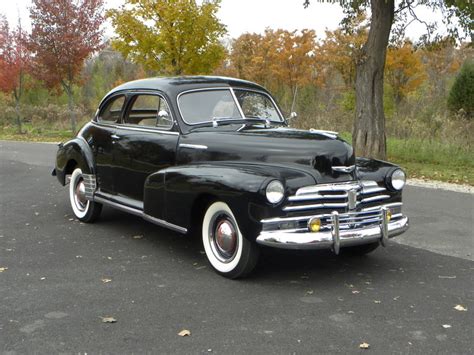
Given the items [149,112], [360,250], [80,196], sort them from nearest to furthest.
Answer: [360,250], [149,112], [80,196]

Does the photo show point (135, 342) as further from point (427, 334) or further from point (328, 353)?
point (427, 334)

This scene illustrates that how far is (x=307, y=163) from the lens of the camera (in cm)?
466

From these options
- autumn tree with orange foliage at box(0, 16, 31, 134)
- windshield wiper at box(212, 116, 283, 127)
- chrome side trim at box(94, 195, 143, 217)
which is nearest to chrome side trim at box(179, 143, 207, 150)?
windshield wiper at box(212, 116, 283, 127)

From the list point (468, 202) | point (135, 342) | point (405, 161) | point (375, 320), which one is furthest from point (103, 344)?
point (405, 161)

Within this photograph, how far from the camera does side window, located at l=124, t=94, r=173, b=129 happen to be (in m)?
5.70

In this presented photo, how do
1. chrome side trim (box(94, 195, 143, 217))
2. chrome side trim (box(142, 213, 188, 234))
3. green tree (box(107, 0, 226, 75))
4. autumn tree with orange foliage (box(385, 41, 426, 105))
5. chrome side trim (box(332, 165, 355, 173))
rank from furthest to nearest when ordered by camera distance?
autumn tree with orange foliage (box(385, 41, 426, 105)) → green tree (box(107, 0, 226, 75)) → chrome side trim (box(94, 195, 143, 217)) → chrome side trim (box(142, 213, 188, 234)) → chrome side trim (box(332, 165, 355, 173))

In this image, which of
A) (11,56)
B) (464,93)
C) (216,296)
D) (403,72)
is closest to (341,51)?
(403,72)

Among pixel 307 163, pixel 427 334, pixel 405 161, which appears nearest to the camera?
pixel 427 334

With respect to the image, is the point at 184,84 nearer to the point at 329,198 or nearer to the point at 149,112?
the point at 149,112

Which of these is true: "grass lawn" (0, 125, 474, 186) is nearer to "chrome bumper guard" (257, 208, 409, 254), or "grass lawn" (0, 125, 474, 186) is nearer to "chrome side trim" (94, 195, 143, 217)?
"chrome bumper guard" (257, 208, 409, 254)

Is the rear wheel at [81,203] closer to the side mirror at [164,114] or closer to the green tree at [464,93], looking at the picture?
the side mirror at [164,114]

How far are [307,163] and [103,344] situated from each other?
228 centimetres

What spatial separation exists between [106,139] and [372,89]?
7.75m

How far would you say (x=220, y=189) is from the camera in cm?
461
